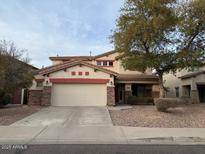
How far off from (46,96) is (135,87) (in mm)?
12315

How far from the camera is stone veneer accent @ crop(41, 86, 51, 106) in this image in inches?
1027

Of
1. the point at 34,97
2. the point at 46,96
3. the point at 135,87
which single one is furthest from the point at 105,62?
the point at 46,96

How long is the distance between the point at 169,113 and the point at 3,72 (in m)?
11.5

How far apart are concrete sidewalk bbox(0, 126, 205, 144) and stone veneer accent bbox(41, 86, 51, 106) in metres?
12.0

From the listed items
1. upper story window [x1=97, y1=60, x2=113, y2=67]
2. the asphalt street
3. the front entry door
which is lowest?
the asphalt street

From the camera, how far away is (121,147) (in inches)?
380

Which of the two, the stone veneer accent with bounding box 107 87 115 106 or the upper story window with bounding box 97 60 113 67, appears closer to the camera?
the stone veneer accent with bounding box 107 87 115 106

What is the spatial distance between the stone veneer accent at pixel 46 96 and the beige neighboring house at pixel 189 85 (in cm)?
1557

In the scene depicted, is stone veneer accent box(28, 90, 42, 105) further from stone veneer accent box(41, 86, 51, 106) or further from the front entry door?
the front entry door

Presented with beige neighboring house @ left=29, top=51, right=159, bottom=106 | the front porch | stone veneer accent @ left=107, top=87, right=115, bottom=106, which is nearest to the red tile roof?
beige neighboring house @ left=29, top=51, right=159, bottom=106

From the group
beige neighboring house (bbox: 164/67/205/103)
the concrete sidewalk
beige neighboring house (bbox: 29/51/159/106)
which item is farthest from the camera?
beige neighboring house (bbox: 164/67/205/103)

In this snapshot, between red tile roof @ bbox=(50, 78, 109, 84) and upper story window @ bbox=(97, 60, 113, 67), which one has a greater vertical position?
upper story window @ bbox=(97, 60, 113, 67)

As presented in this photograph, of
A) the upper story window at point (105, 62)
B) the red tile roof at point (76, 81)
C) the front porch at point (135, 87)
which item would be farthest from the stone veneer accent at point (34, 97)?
the upper story window at point (105, 62)

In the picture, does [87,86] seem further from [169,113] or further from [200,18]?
[200,18]
